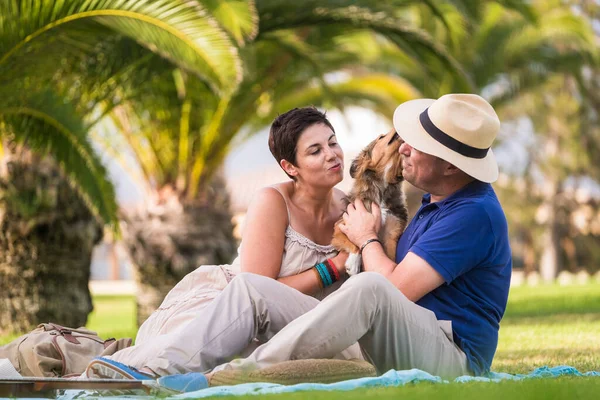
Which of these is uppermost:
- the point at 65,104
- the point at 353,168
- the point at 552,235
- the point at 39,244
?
the point at 65,104

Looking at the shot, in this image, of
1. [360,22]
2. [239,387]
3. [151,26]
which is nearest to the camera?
[239,387]

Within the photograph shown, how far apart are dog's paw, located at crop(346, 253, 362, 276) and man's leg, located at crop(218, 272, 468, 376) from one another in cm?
52

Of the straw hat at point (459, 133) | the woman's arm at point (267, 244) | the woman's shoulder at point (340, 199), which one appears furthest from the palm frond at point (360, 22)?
the straw hat at point (459, 133)

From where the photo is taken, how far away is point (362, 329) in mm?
4219

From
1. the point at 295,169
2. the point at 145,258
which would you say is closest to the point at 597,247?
the point at 145,258

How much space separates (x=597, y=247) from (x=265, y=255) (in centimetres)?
3079

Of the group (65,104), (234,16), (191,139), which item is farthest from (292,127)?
(191,139)

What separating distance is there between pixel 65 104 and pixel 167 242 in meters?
4.66

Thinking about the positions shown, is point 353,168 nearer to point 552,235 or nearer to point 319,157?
point 319,157

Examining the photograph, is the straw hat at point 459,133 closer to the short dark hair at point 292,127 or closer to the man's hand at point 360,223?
the man's hand at point 360,223

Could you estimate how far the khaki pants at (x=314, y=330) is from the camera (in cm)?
417

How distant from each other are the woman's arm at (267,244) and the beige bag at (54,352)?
36.8 inches

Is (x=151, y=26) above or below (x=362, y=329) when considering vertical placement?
above

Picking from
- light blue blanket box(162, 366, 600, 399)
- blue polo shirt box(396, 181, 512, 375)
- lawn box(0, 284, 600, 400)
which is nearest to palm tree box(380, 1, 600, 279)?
lawn box(0, 284, 600, 400)
